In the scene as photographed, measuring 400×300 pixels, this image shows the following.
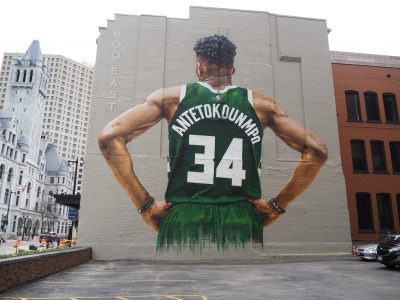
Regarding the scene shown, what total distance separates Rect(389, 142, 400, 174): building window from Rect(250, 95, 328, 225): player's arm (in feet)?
21.9

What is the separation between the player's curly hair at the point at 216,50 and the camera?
22.4 meters

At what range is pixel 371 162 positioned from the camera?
24797 millimetres

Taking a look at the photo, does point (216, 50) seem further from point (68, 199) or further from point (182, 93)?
point (68, 199)

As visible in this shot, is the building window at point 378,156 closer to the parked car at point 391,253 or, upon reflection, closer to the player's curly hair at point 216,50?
the parked car at point 391,253

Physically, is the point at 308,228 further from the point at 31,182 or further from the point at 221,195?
the point at 31,182

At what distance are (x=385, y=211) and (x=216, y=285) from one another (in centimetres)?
1784

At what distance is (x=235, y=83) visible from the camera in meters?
22.2

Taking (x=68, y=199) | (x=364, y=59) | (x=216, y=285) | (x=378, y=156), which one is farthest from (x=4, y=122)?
(x=216, y=285)

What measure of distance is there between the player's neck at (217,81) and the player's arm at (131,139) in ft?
6.45

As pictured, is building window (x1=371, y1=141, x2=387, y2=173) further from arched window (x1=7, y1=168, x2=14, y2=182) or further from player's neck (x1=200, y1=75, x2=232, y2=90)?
arched window (x1=7, y1=168, x2=14, y2=182)

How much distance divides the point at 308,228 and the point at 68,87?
6187 inches

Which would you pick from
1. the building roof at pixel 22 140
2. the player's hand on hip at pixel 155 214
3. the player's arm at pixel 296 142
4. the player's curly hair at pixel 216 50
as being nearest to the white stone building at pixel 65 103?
the building roof at pixel 22 140

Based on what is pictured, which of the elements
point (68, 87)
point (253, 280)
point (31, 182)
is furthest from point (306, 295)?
point (68, 87)

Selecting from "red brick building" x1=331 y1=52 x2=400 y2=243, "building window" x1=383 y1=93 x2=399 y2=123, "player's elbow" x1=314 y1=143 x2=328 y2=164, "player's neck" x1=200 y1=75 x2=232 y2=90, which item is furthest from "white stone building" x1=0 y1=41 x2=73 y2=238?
"building window" x1=383 y1=93 x2=399 y2=123
